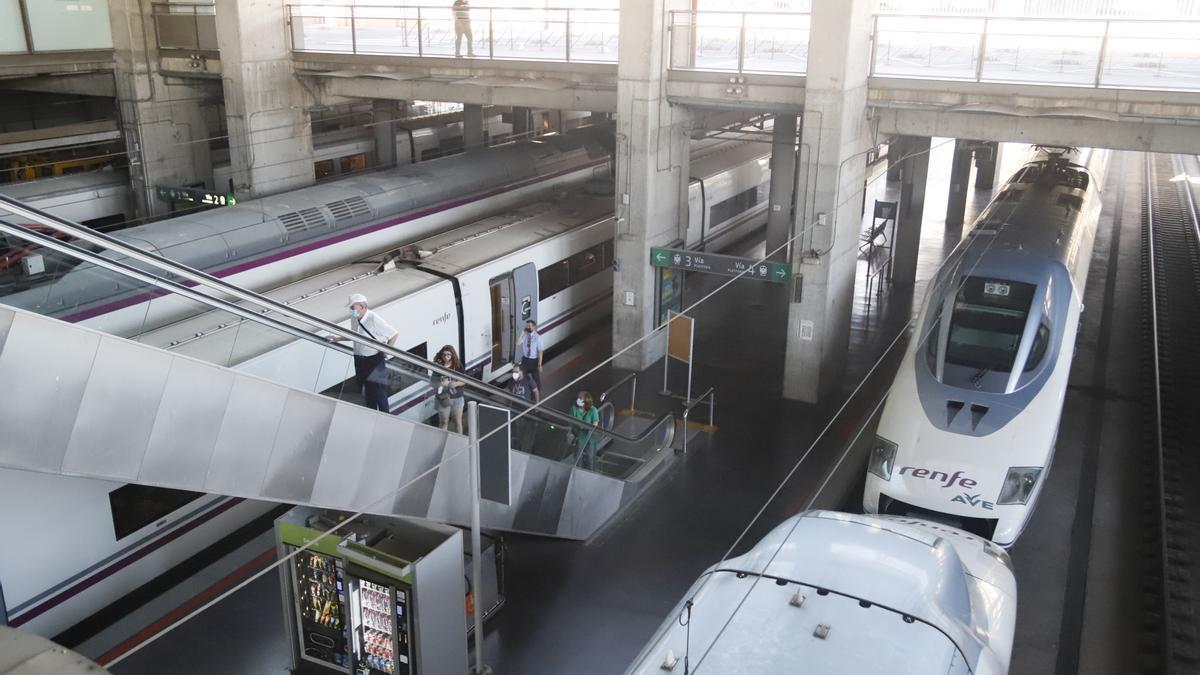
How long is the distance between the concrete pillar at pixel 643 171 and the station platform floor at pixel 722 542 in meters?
1.12

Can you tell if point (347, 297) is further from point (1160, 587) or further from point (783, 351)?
point (1160, 587)

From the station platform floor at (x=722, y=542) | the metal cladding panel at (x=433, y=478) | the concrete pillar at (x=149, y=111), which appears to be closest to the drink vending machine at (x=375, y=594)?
the metal cladding panel at (x=433, y=478)

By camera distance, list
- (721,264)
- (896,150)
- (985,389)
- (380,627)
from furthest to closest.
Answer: (896,150) < (721,264) < (985,389) < (380,627)

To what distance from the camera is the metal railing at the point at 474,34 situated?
59.0ft

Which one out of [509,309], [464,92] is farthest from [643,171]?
[464,92]

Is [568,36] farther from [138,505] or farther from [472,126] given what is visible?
[138,505]

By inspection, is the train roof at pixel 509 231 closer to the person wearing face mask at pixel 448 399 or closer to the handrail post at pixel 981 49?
the person wearing face mask at pixel 448 399

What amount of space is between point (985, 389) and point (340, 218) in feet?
34.1

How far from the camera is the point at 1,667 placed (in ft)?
12.6

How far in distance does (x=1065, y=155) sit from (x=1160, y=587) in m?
13.2

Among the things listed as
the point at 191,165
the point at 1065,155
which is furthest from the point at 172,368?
the point at 1065,155

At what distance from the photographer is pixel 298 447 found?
8.06 metres

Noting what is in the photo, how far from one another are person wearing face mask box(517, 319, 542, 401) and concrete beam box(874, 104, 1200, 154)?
272 inches

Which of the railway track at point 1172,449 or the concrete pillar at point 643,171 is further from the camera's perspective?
the concrete pillar at point 643,171
